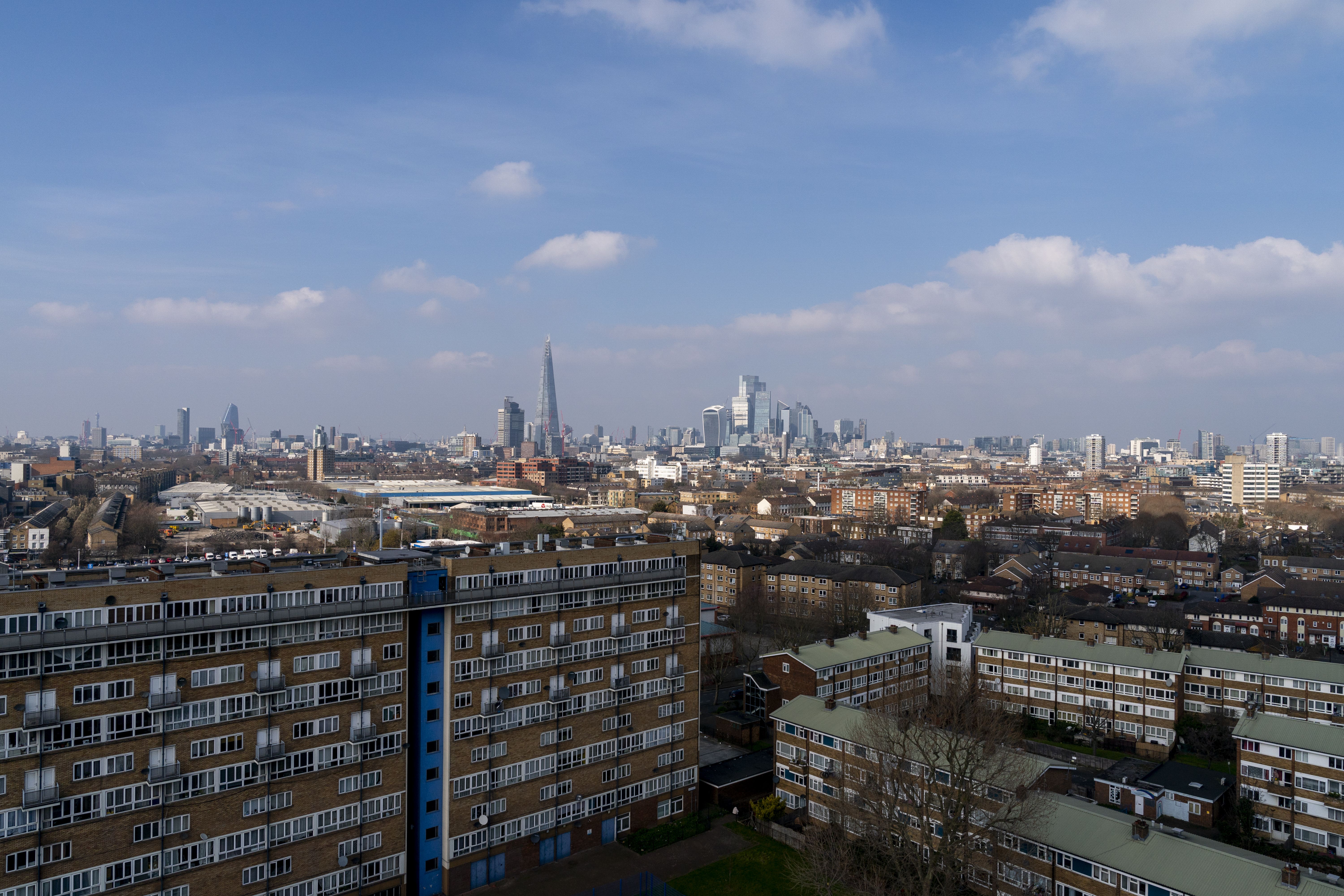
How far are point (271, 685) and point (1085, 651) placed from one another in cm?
2667

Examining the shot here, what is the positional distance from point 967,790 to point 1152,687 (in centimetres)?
1583

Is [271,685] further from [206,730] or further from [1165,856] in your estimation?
[1165,856]

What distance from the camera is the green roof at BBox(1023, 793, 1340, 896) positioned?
14.6m

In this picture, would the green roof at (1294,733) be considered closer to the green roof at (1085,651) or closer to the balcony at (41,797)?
the green roof at (1085,651)

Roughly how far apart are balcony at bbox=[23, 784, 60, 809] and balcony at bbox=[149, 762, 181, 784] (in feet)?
4.39

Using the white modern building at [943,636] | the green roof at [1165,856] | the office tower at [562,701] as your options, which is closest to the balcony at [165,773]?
the office tower at [562,701]

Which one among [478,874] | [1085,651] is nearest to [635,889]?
[478,874]

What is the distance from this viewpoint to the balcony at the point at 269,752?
15.8 meters

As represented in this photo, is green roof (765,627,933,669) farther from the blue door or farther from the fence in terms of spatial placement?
the blue door

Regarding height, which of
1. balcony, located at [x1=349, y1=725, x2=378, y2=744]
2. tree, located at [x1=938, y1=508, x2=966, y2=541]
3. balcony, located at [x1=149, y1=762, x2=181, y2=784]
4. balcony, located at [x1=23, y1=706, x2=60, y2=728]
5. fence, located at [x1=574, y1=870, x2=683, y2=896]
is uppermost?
balcony, located at [x1=23, y1=706, x2=60, y2=728]

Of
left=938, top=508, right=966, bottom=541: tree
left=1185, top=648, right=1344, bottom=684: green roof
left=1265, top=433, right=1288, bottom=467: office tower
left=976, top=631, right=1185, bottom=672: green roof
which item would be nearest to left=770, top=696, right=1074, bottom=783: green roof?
left=976, top=631, right=1185, bottom=672: green roof

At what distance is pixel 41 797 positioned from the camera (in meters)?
13.7

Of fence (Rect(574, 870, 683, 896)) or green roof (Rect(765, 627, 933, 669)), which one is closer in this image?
fence (Rect(574, 870, 683, 896))

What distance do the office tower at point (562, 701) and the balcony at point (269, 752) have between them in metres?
3.37
